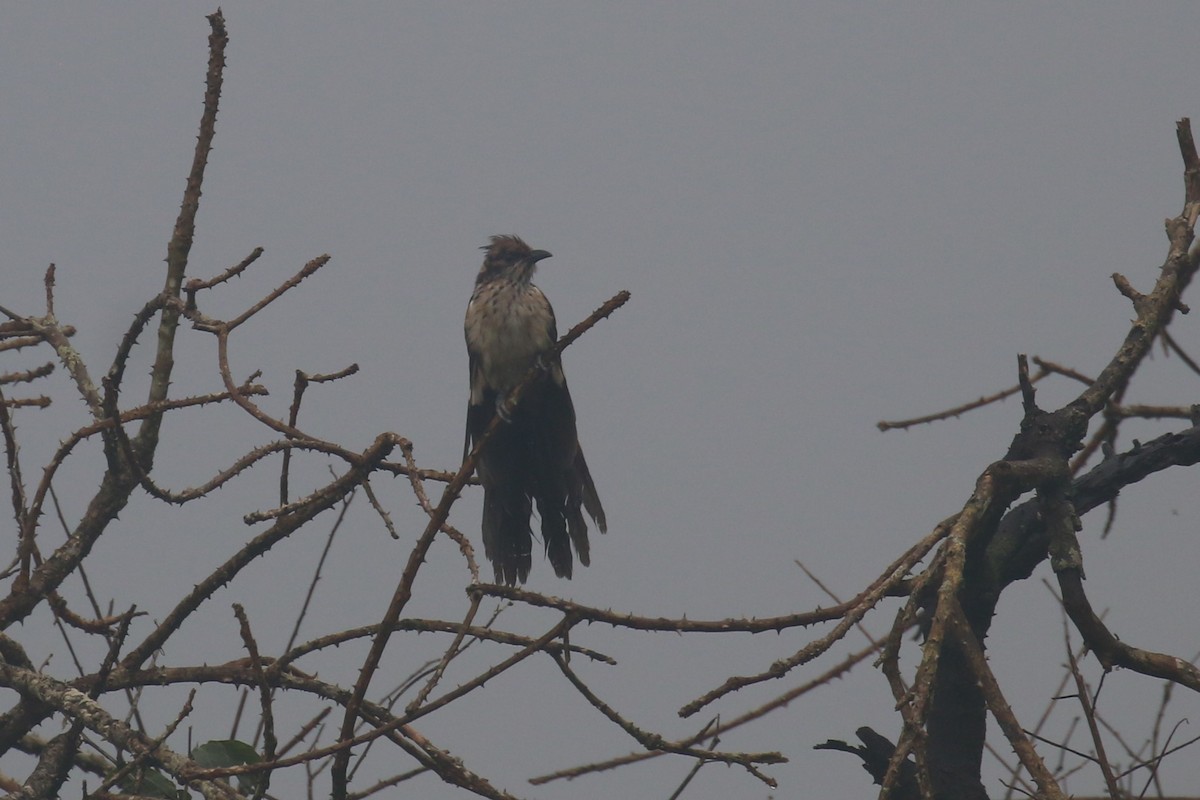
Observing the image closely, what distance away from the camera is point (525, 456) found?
5.09 m

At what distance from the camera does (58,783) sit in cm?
289

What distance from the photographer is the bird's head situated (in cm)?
565

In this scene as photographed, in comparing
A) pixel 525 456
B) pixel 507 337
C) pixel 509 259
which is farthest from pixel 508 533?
pixel 509 259

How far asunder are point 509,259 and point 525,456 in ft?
3.75

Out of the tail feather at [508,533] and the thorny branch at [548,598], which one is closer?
the thorny branch at [548,598]

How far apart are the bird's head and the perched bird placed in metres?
0.36

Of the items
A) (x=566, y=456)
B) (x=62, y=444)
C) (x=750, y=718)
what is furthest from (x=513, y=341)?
(x=750, y=718)

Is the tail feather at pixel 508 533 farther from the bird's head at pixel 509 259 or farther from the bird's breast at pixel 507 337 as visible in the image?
the bird's head at pixel 509 259

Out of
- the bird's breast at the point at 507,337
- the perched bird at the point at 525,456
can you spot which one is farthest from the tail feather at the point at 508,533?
the bird's breast at the point at 507,337

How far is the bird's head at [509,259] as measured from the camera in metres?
5.65

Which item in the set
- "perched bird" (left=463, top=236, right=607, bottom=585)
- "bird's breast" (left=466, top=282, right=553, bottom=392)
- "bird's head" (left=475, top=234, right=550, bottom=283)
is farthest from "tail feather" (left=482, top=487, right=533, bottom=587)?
"bird's head" (left=475, top=234, right=550, bottom=283)

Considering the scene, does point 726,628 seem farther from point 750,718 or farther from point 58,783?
point 58,783

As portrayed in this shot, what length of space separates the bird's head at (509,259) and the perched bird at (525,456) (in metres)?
0.36

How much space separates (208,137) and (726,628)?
6.99 ft
